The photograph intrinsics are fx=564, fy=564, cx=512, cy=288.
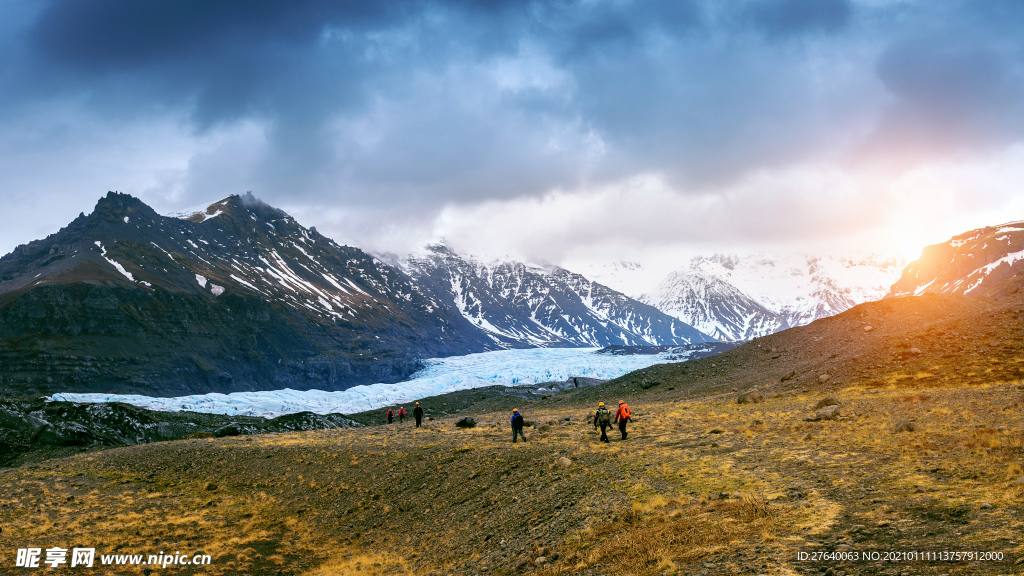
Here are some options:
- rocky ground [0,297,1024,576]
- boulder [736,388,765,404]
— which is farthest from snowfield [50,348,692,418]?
boulder [736,388,765,404]

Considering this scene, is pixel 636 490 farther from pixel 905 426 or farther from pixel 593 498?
pixel 905 426

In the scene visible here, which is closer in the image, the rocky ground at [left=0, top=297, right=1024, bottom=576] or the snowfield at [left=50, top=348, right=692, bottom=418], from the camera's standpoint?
the rocky ground at [left=0, top=297, right=1024, bottom=576]

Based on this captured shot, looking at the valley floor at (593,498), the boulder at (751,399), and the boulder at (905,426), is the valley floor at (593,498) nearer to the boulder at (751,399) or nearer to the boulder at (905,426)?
the boulder at (905,426)

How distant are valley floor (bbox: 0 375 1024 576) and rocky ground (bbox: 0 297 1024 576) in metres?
0.09

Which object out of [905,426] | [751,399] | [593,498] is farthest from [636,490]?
[751,399]

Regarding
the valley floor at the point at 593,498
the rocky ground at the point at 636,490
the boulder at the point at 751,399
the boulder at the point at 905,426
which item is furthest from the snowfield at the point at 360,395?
the boulder at the point at 905,426

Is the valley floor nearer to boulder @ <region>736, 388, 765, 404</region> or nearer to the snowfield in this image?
boulder @ <region>736, 388, 765, 404</region>

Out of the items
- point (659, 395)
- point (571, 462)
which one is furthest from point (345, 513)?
point (659, 395)

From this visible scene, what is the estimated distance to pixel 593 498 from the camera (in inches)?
743

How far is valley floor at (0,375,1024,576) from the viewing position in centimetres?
1209

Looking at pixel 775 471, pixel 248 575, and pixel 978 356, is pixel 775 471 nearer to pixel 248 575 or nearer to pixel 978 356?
pixel 248 575

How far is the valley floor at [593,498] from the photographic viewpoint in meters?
12.1

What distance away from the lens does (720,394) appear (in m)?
52.6

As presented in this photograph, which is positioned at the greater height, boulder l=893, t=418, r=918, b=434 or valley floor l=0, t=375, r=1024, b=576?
boulder l=893, t=418, r=918, b=434
